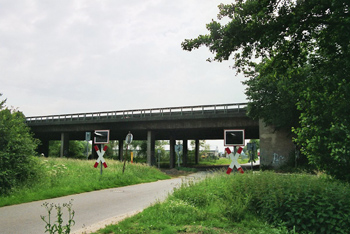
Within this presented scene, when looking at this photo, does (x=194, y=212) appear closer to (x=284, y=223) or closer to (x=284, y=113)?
(x=284, y=223)

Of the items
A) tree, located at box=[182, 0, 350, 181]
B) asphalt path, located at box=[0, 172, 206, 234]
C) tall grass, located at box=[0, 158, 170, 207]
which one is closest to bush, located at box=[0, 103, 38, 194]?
tall grass, located at box=[0, 158, 170, 207]

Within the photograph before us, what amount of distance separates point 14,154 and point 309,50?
10384mm

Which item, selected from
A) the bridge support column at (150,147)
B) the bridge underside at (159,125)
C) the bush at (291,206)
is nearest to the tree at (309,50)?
the bush at (291,206)

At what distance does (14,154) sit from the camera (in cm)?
993

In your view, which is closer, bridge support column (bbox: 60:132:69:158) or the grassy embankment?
the grassy embankment

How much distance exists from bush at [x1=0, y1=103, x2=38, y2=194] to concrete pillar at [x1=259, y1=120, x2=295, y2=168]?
2142 centimetres

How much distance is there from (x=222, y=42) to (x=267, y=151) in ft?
74.5

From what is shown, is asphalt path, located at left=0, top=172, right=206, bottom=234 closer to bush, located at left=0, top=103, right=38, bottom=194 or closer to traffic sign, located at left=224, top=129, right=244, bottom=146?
bush, located at left=0, top=103, right=38, bottom=194

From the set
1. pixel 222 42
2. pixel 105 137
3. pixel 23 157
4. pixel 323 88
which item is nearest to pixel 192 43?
pixel 222 42

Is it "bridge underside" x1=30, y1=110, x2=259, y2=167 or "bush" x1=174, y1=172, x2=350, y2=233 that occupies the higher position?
"bridge underside" x1=30, y1=110, x2=259, y2=167

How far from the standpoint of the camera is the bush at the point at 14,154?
9.58 metres

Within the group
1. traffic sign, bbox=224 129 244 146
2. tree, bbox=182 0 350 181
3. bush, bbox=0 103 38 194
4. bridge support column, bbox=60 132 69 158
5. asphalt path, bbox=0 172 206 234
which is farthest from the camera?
bridge support column, bbox=60 132 69 158

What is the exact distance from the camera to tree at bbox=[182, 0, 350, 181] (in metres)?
7.08

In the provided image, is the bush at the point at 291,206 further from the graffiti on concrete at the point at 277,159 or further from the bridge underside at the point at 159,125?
the bridge underside at the point at 159,125
